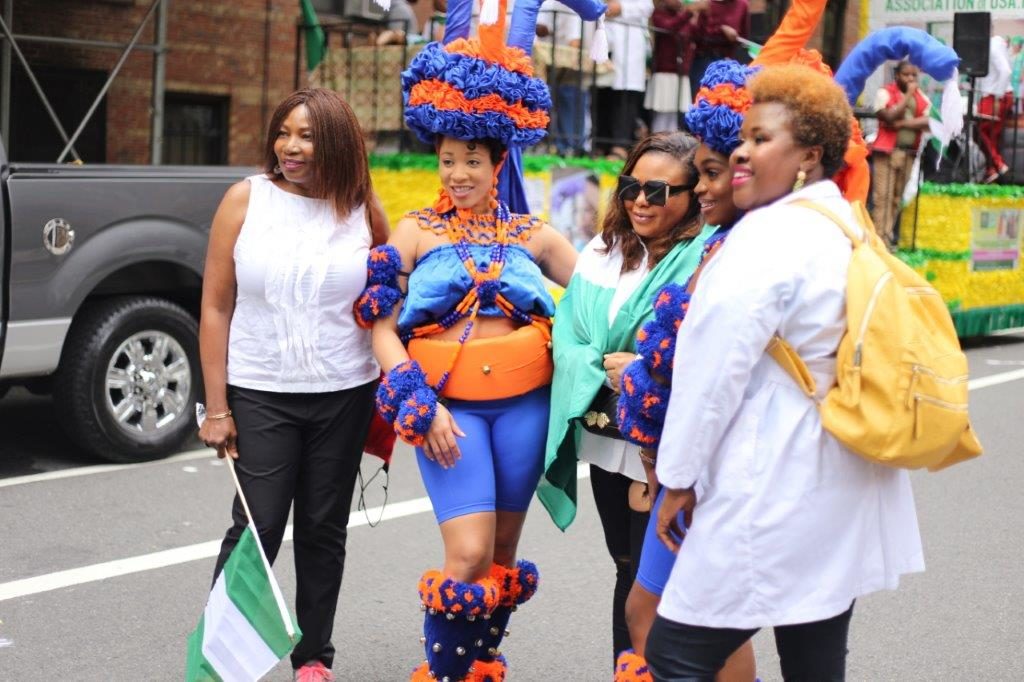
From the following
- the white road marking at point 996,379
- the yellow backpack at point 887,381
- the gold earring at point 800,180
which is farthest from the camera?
the white road marking at point 996,379

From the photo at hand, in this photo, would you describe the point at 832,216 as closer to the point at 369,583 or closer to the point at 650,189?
the point at 650,189

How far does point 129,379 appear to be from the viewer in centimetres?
737

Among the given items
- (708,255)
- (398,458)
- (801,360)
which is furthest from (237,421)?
(398,458)

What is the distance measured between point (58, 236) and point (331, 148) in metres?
3.32

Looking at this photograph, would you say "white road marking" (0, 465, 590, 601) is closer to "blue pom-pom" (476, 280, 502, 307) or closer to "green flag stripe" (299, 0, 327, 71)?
"blue pom-pom" (476, 280, 502, 307)

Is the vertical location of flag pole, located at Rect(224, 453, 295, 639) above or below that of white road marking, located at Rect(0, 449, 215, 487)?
above

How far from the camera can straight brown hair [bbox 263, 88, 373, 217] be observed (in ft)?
13.2

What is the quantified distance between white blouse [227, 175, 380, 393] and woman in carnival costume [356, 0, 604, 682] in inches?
4.6

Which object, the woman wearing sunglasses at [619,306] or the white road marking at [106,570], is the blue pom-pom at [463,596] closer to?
the woman wearing sunglasses at [619,306]

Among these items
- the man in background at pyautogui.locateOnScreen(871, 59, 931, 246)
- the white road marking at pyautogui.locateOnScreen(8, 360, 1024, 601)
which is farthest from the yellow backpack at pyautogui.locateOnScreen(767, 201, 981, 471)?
the man in background at pyautogui.locateOnScreen(871, 59, 931, 246)

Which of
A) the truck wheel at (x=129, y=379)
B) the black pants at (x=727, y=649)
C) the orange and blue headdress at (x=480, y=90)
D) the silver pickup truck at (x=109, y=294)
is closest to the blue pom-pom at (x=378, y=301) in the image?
the orange and blue headdress at (x=480, y=90)

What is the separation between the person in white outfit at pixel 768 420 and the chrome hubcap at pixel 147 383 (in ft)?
16.4

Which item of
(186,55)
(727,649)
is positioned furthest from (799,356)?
(186,55)

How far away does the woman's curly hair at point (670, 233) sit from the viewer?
12.3ft
